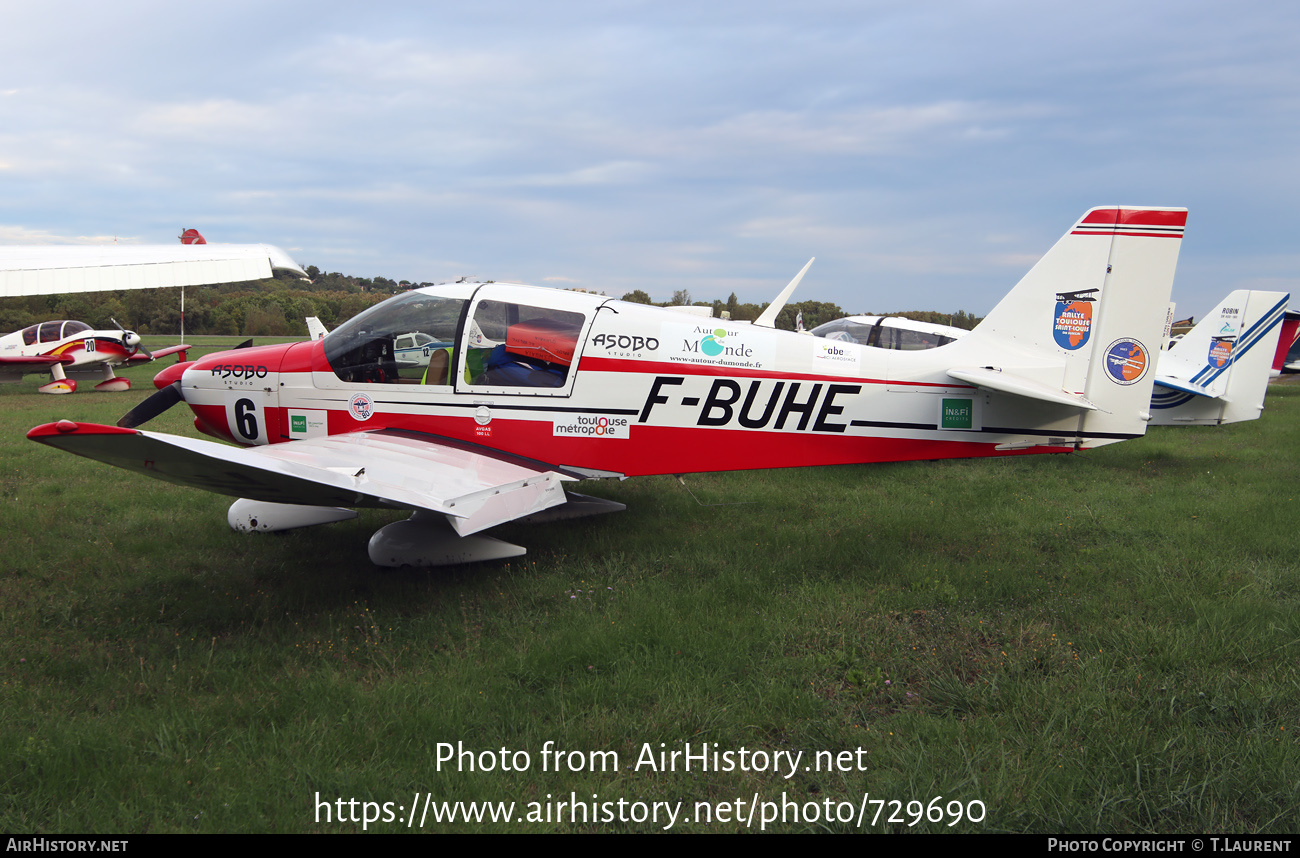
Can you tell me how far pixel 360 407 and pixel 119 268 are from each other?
3620mm

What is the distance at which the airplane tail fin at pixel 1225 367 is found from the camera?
10.3 metres

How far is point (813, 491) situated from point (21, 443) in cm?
1106

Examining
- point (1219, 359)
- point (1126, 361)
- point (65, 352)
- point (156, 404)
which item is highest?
point (1219, 359)

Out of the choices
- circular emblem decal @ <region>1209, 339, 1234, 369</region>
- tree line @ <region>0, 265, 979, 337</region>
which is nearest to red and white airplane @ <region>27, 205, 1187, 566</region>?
circular emblem decal @ <region>1209, 339, 1234, 369</region>

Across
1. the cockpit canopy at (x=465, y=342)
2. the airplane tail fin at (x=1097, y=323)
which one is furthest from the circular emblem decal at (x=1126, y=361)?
the cockpit canopy at (x=465, y=342)

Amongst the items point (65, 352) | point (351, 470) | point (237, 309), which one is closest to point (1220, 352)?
point (351, 470)

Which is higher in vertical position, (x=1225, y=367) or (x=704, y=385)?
(x=1225, y=367)

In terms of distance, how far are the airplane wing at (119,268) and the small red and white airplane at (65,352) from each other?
11061 millimetres

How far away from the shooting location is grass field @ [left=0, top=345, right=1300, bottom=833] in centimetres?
277

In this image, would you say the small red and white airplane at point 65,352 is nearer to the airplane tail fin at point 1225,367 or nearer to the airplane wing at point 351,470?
the airplane wing at point 351,470

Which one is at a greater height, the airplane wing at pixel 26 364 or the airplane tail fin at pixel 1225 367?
the airplane tail fin at pixel 1225 367

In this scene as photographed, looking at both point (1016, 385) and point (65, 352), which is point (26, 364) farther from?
point (1016, 385)

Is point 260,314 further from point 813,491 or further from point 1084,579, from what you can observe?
point 1084,579

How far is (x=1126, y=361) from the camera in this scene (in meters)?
5.29
